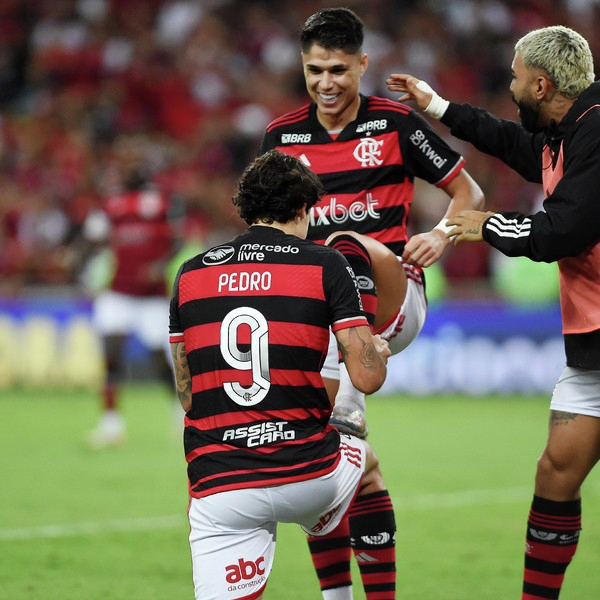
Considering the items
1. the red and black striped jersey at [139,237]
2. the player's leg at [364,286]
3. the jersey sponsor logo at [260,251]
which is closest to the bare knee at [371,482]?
the player's leg at [364,286]

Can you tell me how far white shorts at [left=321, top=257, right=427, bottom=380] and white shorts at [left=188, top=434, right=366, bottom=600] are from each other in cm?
109

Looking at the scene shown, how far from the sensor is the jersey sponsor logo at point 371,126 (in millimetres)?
5656

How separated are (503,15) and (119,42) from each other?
22.2 feet

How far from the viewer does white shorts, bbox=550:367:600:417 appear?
16.6 ft

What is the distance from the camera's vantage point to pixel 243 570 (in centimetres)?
421

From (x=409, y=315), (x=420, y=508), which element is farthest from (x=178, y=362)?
(x=420, y=508)

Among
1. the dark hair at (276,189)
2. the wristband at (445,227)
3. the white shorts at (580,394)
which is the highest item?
the dark hair at (276,189)

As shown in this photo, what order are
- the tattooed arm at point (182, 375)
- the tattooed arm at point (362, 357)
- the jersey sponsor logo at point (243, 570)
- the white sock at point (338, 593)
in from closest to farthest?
the jersey sponsor logo at point (243, 570)
the tattooed arm at point (362, 357)
the tattooed arm at point (182, 375)
the white sock at point (338, 593)

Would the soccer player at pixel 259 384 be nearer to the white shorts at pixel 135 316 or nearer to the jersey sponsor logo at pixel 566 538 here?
the jersey sponsor logo at pixel 566 538

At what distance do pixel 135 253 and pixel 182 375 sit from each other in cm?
738

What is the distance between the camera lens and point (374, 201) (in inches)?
222

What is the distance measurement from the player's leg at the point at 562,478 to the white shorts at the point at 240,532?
121 centimetres

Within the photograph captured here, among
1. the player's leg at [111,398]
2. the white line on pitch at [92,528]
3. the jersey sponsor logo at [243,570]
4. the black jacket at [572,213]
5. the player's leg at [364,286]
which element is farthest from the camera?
the player's leg at [111,398]

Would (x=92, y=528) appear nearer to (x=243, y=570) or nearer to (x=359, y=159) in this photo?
(x=359, y=159)
